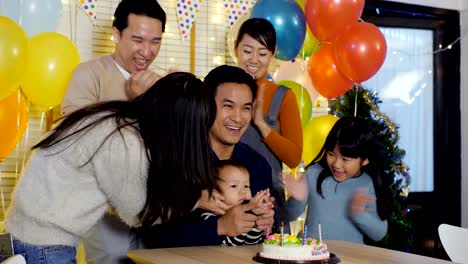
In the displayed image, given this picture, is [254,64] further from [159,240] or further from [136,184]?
[136,184]

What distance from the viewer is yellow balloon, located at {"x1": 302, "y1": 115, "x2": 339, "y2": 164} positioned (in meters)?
4.22

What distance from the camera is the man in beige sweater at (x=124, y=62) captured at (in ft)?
9.57

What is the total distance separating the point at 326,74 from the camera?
423 centimetres

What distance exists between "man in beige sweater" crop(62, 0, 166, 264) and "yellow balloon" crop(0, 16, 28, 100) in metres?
0.41

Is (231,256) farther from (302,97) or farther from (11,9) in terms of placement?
(302,97)

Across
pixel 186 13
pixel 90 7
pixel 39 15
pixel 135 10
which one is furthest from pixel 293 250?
pixel 186 13

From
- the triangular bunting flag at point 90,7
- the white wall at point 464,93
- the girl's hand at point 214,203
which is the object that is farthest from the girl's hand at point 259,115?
the white wall at point 464,93

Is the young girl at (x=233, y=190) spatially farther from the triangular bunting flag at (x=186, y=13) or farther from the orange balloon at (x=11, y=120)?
the triangular bunting flag at (x=186, y=13)

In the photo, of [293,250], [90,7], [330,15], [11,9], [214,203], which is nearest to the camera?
[293,250]

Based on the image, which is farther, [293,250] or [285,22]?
[285,22]

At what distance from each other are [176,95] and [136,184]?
0.27 m

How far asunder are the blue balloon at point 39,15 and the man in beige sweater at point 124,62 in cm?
57

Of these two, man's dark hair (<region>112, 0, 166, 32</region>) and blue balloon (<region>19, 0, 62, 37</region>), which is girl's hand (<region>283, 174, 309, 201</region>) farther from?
blue balloon (<region>19, 0, 62, 37</region>)

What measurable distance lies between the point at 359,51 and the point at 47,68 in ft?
5.60
